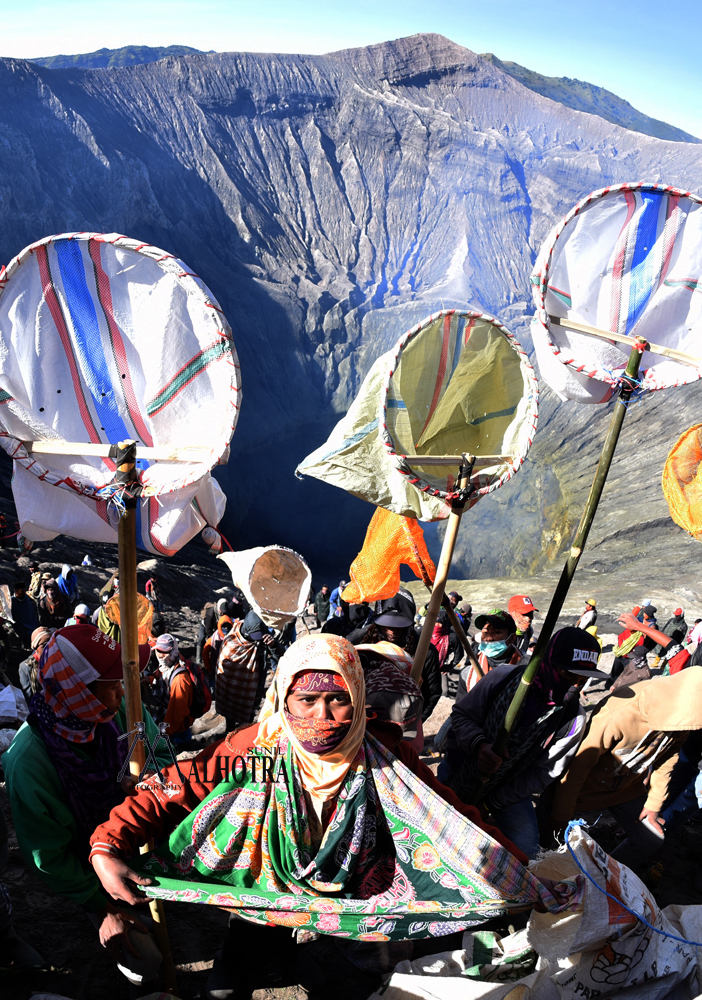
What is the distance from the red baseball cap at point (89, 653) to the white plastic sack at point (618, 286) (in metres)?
1.88

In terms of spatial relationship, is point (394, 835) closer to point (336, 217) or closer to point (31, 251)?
point (31, 251)

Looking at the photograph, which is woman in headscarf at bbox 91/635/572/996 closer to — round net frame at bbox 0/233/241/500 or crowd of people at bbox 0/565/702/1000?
crowd of people at bbox 0/565/702/1000

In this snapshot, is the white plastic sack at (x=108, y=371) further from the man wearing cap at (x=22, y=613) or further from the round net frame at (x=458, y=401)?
the man wearing cap at (x=22, y=613)

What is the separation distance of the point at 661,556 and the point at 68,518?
19.0 m

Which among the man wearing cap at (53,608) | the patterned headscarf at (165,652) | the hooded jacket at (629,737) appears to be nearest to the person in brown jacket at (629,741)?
the hooded jacket at (629,737)

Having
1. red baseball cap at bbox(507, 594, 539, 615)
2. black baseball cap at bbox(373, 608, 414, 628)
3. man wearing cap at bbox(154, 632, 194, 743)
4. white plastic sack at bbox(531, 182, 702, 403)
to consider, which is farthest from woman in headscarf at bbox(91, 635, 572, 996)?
red baseball cap at bbox(507, 594, 539, 615)

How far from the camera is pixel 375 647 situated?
2941mm

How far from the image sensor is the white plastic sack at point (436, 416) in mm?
2889

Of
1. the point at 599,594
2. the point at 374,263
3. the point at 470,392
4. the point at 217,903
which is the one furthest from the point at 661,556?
the point at 374,263

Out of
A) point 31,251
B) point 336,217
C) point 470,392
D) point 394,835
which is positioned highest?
point 336,217

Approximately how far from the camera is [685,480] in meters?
3.83

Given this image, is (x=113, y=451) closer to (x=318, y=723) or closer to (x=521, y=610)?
(x=318, y=723)

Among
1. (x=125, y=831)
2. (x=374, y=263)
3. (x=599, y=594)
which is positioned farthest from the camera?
(x=374, y=263)

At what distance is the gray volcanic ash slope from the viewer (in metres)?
32.6
